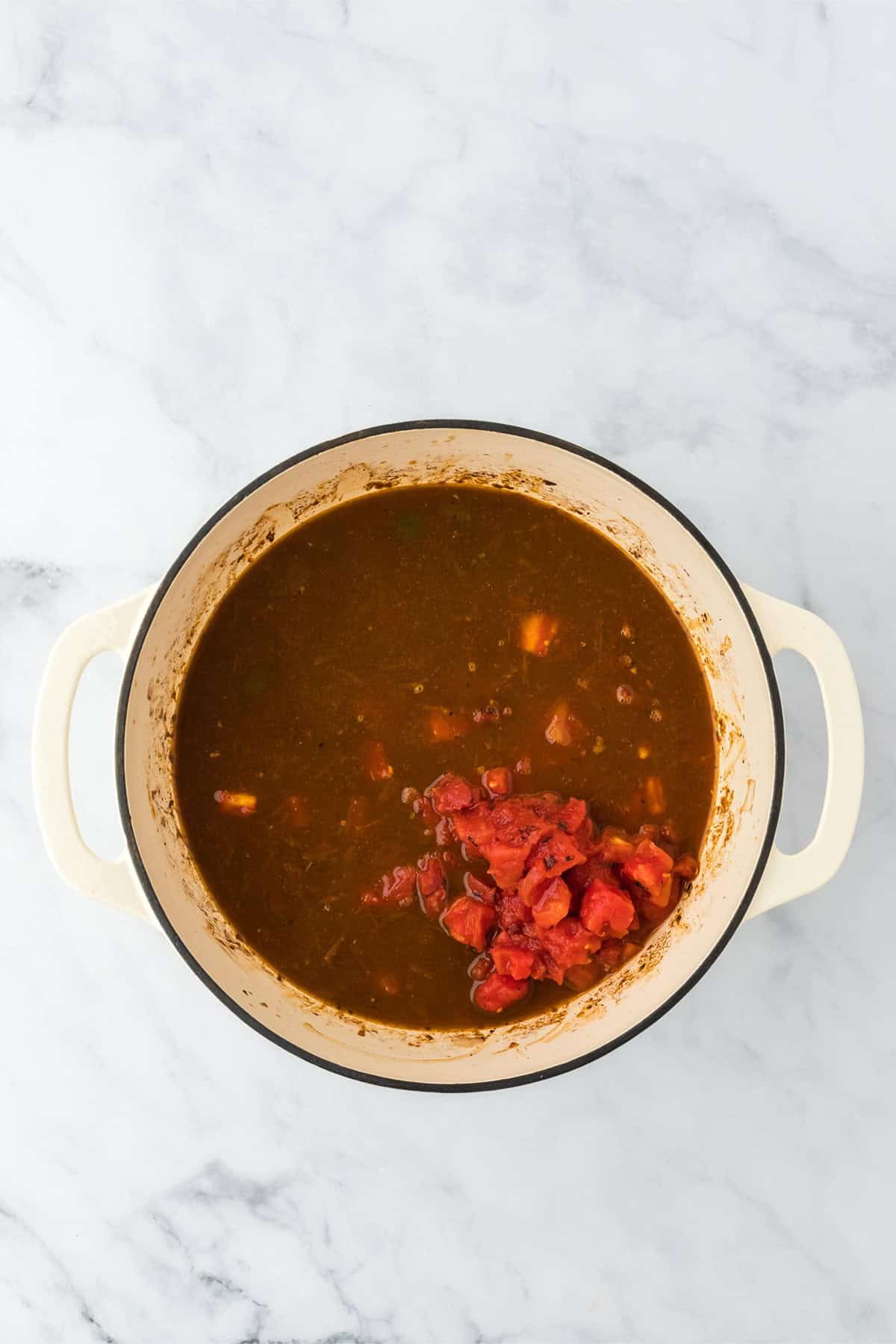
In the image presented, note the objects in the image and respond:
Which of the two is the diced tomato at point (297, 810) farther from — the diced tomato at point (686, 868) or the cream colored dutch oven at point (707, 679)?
the diced tomato at point (686, 868)

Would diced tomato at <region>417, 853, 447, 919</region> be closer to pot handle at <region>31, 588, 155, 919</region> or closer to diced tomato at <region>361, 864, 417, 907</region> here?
diced tomato at <region>361, 864, 417, 907</region>

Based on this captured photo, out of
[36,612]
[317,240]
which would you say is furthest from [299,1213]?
[317,240]

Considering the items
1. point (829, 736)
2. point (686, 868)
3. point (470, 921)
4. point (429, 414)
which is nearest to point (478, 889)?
point (470, 921)

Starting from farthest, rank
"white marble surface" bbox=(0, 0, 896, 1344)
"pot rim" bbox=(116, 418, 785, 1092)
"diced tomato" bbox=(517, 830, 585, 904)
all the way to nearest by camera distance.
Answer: "white marble surface" bbox=(0, 0, 896, 1344)
"diced tomato" bbox=(517, 830, 585, 904)
"pot rim" bbox=(116, 418, 785, 1092)

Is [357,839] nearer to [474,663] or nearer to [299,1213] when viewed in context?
[474,663]

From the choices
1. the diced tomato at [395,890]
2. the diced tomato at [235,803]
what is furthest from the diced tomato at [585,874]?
the diced tomato at [235,803]

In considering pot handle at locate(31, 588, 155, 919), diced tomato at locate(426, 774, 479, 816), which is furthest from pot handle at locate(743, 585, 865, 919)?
pot handle at locate(31, 588, 155, 919)

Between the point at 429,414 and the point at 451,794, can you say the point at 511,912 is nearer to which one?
the point at 451,794
